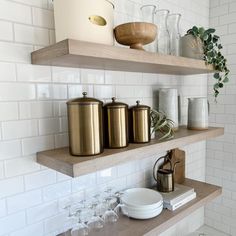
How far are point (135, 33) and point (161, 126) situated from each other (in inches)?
19.9

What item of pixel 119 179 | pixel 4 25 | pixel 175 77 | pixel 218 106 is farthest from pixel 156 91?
pixel 4 25

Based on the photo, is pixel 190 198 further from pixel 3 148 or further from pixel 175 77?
pixel 3 148

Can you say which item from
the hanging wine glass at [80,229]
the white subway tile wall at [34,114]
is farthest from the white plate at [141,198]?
the hanging wine glass at [80,229]

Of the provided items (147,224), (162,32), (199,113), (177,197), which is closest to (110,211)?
A: (147,224)

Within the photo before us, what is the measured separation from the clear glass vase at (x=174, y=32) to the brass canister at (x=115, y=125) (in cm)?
60

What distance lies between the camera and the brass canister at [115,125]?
100cm

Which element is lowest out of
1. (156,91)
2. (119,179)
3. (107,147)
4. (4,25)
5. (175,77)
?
(119,179)

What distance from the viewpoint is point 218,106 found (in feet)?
6.66

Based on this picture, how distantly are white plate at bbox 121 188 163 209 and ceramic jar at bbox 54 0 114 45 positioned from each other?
798mm

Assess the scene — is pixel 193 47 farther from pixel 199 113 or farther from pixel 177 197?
pixel 177 197

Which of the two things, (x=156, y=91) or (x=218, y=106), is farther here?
(x=218, y=106)

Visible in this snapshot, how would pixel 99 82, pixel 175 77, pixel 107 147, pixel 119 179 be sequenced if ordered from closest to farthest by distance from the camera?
pixel 107 147, pixel 99 82, pixel 119 179, pixel 175 77

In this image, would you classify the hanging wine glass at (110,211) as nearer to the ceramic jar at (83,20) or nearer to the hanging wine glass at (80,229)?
the hanging wine glass at (80,229)

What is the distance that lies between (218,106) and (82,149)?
1.56m
